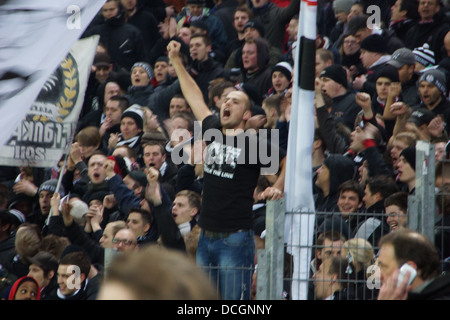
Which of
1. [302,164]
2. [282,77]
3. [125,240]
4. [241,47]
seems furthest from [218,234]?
[241,47]

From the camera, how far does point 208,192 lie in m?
5.96

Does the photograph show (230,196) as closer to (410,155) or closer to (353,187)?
(353,187)

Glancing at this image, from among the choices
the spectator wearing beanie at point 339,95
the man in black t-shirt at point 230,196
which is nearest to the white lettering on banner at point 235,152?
the man in black t-shirt at point 230,196

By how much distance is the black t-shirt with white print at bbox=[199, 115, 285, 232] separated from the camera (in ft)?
19.3

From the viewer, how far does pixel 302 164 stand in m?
5.40

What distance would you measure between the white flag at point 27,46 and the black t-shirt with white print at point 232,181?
1.34 meters

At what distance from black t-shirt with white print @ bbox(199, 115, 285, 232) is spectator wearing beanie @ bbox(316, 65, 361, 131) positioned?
186cm

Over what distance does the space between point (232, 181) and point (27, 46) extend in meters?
1.71

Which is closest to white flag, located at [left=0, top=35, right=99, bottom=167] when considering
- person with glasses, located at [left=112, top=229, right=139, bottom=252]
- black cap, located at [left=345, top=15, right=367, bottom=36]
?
person with glasses, located at [left=112, top=229, right=139, bottom=252]

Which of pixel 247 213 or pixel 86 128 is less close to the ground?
pixel 86 128

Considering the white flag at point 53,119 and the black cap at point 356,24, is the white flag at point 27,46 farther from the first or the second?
the black cap at point 356,24
